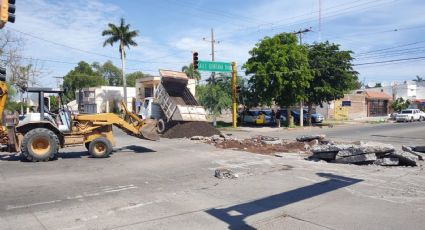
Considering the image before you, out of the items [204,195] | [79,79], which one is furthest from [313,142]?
[79,79]

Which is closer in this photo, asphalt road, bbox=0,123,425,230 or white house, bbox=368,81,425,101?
asphalt road, bbox=0,123,425,230

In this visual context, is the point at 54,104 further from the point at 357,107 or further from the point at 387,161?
the point at 357,107

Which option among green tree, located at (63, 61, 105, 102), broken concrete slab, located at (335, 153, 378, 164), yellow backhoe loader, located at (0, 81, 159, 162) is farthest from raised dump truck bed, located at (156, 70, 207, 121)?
green tree, located at (63, 61, 105, 102)

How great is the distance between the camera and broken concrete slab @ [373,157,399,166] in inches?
529

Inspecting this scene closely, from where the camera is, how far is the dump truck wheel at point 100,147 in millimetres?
15203

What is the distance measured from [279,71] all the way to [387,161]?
22.9m

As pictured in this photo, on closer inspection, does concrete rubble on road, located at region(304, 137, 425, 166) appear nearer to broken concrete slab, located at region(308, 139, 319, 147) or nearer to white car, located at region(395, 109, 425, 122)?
broken concrete slab, located at region(308, 139, 319, 147)

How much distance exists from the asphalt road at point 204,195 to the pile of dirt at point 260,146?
9.65 ft

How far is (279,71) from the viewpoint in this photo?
35.7 m

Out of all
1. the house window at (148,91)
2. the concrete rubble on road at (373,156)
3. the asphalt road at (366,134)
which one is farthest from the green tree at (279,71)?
the house window at (148,91)

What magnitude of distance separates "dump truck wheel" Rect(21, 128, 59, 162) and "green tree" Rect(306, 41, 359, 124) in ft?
95.6

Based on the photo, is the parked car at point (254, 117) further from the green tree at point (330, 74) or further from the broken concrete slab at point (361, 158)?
the broken concrete slab at point (361, 158)

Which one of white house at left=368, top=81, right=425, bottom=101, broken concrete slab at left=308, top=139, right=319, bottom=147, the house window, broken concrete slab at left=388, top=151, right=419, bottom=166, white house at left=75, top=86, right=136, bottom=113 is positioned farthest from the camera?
white house at left=368, top=81, right=425, bottom=101

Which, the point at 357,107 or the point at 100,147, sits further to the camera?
the point at 357,107
